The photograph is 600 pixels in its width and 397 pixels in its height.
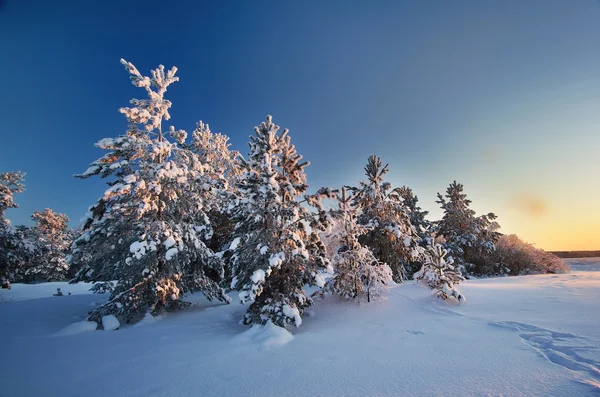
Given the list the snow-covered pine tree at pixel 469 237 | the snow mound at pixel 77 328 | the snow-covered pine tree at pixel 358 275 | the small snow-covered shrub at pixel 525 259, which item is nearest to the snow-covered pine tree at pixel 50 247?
the snow mound at pixel 77 328

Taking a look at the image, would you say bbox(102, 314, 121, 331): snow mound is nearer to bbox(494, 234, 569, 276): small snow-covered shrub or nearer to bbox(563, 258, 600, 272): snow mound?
bbox(494, 234, 569, 276): small snow-covered shrub

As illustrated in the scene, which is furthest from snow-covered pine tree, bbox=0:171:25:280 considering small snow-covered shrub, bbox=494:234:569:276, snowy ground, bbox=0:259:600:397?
small snow-covered shrub, bbox=494:234:569:276

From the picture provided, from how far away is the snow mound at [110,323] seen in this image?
330 inches

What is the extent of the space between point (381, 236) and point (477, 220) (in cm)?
1442

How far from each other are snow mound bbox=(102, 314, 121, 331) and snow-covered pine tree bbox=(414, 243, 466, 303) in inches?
451

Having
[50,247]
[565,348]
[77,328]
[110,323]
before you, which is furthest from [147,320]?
[50,247]

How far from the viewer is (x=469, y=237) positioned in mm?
23234

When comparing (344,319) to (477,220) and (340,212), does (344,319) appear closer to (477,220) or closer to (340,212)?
(340,212)

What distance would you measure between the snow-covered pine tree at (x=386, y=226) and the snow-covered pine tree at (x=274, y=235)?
279 inches

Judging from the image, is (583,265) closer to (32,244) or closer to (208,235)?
(208,235)

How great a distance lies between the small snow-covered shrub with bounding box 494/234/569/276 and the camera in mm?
24172

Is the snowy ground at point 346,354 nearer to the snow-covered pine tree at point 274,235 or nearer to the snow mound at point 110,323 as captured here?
the snow mound at point 110,323

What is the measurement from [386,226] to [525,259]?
19.4m

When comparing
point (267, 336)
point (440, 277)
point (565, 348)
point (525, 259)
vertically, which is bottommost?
point (267, 336)
